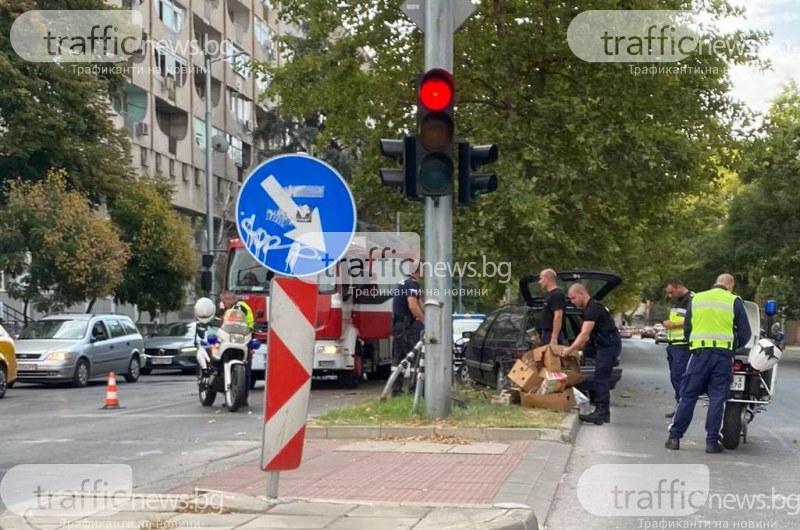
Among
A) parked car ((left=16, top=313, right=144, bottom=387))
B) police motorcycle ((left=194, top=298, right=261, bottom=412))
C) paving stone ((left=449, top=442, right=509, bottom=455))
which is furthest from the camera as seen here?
parked car ((left=16, top=313, right=144, bottom=387))

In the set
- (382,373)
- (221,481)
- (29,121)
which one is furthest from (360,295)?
(29,121)

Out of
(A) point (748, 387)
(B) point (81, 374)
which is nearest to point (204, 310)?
(A) point (748, 387)

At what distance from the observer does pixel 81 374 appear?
23141 mm

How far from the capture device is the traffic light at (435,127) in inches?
416

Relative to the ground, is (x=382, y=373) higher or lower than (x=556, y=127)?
lower

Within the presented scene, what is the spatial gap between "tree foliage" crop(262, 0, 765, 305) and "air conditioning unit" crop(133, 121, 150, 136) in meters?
21.9

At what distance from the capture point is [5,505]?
771cm

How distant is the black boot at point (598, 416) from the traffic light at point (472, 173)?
362 centimetres

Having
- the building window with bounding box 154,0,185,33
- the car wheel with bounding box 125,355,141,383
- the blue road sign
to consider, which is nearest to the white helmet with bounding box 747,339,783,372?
the blue road sign

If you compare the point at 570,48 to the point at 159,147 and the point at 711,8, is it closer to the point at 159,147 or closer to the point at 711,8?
the point at 711,8

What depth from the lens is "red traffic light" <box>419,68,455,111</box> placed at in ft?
34.6

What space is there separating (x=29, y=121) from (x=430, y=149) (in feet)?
79.5

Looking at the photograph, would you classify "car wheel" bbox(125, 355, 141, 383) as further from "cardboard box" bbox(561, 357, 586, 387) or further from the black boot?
the black boot

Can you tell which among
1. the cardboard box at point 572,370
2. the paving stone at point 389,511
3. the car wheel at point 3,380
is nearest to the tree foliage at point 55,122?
the car wheel at point 3,380
